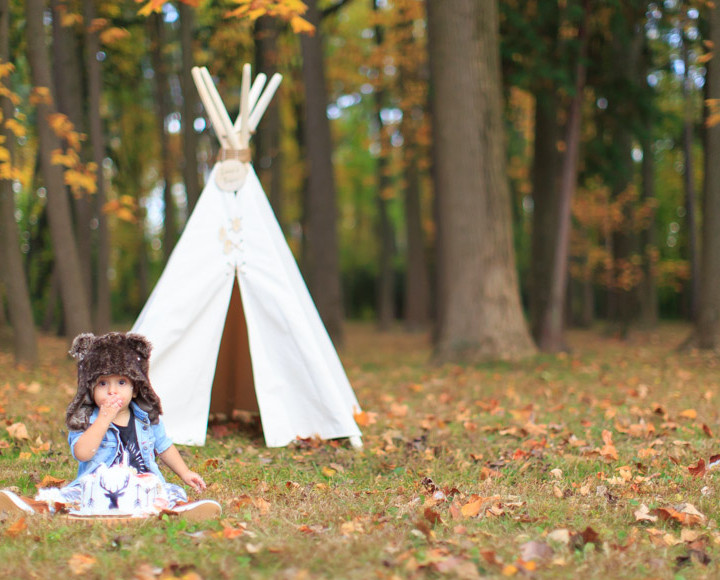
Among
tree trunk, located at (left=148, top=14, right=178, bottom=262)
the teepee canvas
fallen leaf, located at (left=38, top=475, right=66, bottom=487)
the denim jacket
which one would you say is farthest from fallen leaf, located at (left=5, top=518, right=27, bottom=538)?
tree trunk, located at (left=148, top=14, right=178, bottom=262)

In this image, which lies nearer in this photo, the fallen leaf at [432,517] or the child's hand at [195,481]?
the fallen leaf at [432,517]

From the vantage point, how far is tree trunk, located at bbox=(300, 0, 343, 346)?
39.4 feet

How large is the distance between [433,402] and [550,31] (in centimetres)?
719

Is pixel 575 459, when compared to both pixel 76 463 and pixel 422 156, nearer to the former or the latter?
pixel 76 463

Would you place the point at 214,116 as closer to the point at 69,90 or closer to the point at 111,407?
the point at 111,407

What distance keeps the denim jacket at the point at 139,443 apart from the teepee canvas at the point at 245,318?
1429mm

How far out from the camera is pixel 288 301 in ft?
17.3

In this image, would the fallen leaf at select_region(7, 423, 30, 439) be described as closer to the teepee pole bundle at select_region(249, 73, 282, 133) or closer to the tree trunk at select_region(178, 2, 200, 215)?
the teepee pole bundle at select_region(249, 73, 282, 133)

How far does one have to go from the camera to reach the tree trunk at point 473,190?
9562 millimetres

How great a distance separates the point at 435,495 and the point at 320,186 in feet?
29.0

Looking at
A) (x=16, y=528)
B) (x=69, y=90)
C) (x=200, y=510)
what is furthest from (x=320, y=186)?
(x=16, y=528)

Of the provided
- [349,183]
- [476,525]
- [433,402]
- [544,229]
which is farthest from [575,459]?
[349,183]

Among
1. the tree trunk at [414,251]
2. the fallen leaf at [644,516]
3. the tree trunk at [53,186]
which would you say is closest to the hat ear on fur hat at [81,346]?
the fallen leaf at [644,516]

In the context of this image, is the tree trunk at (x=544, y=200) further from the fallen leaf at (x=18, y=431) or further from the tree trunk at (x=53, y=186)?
the fallen leaf at (x=18, y=431)
